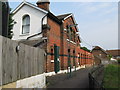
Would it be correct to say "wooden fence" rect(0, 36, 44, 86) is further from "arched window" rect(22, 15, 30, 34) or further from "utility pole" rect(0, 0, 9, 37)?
"arched window" rect(22, 15, 30, 34)

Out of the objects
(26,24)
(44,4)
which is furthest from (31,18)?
(44,4)

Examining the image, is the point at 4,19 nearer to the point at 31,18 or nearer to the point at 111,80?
the point at 31,18

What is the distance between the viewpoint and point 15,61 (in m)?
5.29

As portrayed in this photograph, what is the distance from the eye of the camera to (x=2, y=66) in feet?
14.6

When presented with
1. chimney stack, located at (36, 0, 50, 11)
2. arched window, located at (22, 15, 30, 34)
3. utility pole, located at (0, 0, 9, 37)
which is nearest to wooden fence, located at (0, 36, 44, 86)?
utility pole, located at (0, 0, 9, 37)

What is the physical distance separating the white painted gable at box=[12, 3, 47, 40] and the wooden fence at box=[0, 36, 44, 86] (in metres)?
7.48

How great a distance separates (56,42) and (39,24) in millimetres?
2888

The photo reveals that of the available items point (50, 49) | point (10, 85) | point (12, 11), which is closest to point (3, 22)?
point (10, 85)

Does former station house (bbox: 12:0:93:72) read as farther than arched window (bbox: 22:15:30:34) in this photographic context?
No

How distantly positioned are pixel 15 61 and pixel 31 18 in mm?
10592

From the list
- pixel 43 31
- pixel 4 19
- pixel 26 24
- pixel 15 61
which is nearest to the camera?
pixel 15 61

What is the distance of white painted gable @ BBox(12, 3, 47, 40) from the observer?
1455cm

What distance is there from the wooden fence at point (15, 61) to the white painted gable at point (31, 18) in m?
7.48

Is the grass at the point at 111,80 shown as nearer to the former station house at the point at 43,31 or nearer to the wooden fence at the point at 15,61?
the former station house at the point at 43,31
